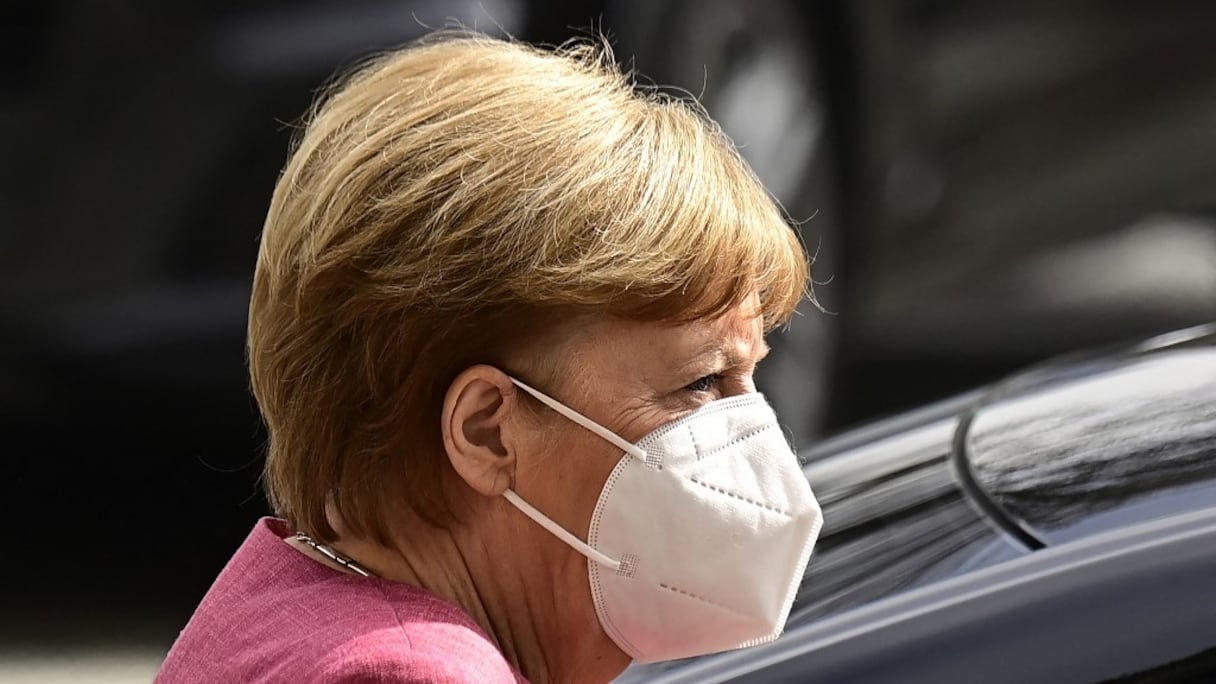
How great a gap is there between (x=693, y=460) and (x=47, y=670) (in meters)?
2.36

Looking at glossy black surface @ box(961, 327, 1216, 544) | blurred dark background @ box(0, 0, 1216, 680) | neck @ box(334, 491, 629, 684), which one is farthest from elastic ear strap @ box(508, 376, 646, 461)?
blurred dark background @ box(0, 0, 1216, 680)

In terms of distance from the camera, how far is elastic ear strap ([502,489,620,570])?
144 centimetres

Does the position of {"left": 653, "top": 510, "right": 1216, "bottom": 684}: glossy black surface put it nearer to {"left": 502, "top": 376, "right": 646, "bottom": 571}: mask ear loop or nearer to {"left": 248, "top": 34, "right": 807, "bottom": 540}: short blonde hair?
{"left": 502, "top": 376, "right": 646, "bottom": 571}: mask ear loop

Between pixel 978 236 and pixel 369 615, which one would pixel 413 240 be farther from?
pixel 978 236

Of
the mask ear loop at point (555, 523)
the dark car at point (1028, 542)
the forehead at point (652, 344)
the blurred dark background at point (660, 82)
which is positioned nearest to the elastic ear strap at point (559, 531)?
the mask ear loop at point (555, 523)

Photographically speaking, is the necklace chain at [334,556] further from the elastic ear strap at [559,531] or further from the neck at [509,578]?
the elastic ear strap at [559,531]

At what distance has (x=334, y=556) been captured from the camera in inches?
56.4

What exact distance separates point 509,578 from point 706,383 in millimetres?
268

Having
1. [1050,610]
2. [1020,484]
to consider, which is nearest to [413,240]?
[1050,610]

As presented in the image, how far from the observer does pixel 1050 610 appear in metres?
1.51

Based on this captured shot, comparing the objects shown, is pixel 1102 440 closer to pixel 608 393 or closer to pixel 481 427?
pixel 608 393

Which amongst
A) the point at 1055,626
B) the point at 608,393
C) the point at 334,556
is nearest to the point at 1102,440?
the point at 1055,626

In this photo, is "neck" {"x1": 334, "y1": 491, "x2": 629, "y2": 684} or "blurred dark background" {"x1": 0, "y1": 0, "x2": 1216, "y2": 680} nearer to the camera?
"neck" {"x1": 334, "y1": 491, "x2": 629, "y2": 684}

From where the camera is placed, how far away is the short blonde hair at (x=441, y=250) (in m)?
1.37
